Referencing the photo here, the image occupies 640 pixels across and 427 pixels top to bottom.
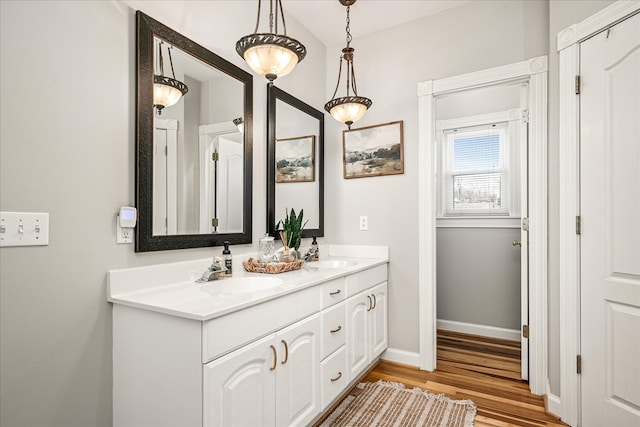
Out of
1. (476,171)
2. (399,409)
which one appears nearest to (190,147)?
(399,409)

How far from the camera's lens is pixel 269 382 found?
143 cm

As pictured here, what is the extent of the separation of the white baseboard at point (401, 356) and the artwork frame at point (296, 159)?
1501 millimetres

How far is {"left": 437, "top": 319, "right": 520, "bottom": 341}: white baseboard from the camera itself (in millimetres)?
3193

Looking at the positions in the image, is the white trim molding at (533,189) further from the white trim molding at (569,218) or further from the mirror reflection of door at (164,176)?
the mirror reflection of door at (164,176)

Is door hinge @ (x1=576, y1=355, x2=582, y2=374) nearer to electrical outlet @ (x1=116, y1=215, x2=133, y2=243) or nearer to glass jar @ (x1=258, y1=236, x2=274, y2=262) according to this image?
glass jar @ (x1=258, y1=236, x2=274, y2=262)

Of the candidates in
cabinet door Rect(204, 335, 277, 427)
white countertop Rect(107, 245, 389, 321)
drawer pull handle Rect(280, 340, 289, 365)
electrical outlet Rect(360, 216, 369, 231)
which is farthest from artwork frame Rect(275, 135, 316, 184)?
cabinet door Rect(204, 335, 277, 427)

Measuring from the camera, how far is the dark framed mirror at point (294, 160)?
2.36 m

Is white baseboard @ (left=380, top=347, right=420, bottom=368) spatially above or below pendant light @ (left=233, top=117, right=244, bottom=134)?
below

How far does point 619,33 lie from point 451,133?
192 cm

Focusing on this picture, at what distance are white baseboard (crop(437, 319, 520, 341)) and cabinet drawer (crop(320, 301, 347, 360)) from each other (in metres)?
1.88

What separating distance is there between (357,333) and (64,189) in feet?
5.73

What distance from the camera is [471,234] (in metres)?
3.43

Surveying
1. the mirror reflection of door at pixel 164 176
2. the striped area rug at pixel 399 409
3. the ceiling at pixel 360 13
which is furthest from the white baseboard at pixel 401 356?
the ceiling at pixel 360 13

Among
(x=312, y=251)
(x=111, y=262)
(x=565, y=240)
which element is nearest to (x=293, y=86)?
(x=312, y=251)
